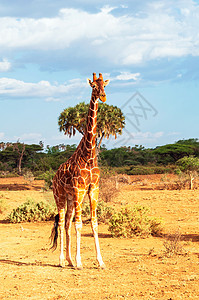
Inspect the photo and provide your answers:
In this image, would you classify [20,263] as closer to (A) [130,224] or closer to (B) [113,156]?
(A) [130,224]

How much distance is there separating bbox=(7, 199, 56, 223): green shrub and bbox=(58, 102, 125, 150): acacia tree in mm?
13931

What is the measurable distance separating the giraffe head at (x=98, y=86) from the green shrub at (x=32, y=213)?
29.5 ft

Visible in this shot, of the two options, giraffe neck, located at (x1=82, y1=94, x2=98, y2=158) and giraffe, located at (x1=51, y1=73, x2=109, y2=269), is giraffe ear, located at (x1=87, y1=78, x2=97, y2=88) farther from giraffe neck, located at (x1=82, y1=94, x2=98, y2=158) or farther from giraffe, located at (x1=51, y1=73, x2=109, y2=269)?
giraffe neck, located at (x1=82, y1=94, x2=98, y2=158)

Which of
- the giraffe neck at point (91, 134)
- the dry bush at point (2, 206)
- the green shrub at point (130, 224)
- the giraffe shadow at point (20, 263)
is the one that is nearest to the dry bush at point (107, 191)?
the dry bush at point (2, 206)

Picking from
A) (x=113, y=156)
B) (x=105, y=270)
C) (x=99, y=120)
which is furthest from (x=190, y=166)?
(x=113, y=156)

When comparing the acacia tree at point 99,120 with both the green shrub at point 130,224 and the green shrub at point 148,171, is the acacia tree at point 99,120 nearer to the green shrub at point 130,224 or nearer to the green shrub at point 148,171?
the green shrub at point 148,171

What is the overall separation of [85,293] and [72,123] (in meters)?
23.7

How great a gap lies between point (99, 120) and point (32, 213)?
14.9m

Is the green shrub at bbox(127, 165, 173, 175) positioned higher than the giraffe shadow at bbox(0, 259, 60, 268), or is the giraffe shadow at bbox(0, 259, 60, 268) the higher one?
the green shrub at bbox(127, 165, 173, 175)

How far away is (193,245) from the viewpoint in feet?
33.4

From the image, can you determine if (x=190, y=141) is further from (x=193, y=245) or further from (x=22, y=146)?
(x=193, y=245)

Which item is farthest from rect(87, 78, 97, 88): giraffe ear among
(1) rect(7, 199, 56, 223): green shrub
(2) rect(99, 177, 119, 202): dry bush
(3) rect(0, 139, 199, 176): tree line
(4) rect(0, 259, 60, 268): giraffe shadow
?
(3) rect(0, 139, 199, 176): tree line

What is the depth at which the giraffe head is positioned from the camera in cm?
719

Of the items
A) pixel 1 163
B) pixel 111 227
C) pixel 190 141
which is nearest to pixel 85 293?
pixel 111 227
